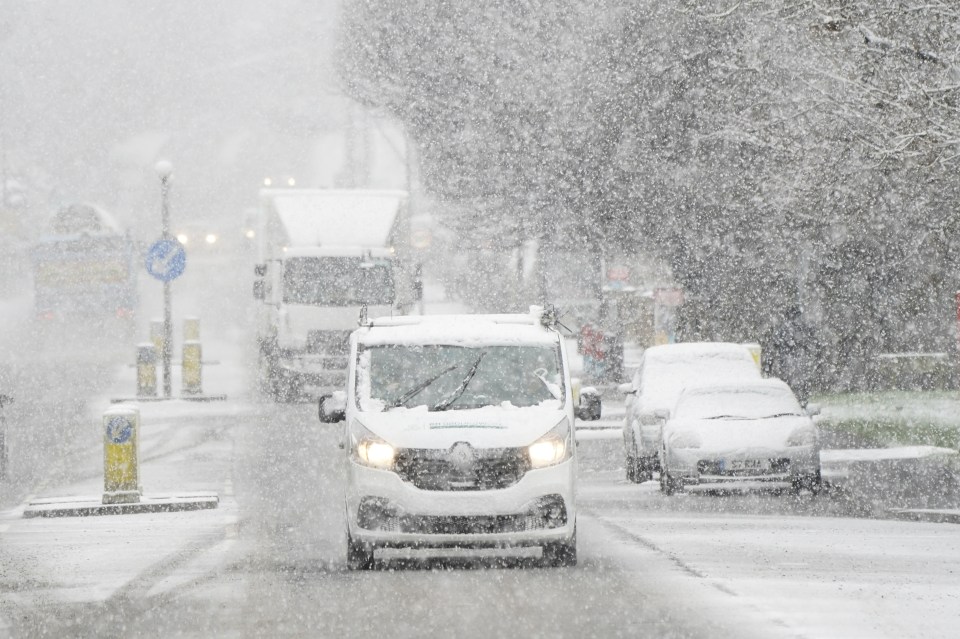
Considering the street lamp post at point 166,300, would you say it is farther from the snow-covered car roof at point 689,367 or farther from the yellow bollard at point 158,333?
the snow-covered car roof at point 689,367

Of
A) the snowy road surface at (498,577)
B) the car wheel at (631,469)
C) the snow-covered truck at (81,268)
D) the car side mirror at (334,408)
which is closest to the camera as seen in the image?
the snowy road surface at (498,577)

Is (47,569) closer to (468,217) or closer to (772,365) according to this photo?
(772,365)

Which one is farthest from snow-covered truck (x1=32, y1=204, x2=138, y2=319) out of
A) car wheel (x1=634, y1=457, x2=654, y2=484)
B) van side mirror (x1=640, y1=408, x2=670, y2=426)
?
van side mirror (x1=640, y1=408, x2=670, y2=426)

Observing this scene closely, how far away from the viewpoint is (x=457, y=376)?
1292 cm

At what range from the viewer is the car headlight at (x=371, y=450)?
12.1 metres

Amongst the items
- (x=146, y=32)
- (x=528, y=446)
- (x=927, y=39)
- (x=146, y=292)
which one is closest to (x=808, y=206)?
(x=927, y=39)

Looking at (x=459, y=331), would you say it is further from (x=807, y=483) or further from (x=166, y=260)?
(x=166, y=260)

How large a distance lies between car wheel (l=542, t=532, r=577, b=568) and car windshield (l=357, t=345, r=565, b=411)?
38.0 inches

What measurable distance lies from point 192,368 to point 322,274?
13.5 feet

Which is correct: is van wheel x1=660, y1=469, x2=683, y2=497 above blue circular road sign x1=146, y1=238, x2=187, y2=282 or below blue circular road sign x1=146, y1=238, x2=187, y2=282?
below

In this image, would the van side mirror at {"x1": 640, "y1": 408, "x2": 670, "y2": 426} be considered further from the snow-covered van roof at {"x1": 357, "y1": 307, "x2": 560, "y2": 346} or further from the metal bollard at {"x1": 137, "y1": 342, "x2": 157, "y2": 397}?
the metal bollard at {"x1": 137, "y1": 342, "x2": 157, "y2": 397}

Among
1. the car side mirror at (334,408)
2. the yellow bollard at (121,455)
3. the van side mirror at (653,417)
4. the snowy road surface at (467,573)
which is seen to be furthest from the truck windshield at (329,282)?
the car side mirror at (334,408)

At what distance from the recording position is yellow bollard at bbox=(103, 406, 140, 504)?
56.2 ft

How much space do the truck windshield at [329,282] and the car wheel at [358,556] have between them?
18997mm
